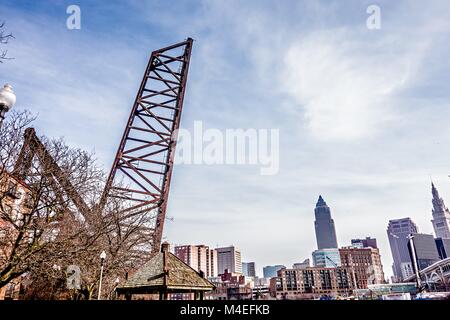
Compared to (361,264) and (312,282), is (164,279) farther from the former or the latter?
(361,264)

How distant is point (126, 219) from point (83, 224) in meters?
6.20

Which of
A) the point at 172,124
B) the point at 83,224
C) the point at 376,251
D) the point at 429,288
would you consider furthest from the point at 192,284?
the point at 376,251

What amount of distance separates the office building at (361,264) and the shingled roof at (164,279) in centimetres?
16976

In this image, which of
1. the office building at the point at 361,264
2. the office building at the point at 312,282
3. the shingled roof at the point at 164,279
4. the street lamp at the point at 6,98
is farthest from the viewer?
the office building at the point at 361,264

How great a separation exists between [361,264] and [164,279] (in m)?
186

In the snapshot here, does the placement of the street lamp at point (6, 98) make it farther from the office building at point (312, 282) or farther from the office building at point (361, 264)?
the office building at point (361, 264)

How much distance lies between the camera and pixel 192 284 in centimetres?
1252

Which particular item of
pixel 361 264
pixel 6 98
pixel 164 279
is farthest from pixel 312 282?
pixel 6 98

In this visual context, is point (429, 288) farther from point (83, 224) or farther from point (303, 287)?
point (83, 224)

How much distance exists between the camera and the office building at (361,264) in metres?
164

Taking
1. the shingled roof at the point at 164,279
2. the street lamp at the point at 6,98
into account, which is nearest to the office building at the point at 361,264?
the shingled roof at the point at 164,279

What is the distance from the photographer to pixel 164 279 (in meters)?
A: 11.9

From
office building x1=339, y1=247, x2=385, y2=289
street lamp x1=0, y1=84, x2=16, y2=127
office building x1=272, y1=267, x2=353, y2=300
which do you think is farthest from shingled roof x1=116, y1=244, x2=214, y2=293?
office building x1=339, y1=247, x2=385, y2=289

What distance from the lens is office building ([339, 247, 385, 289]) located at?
164m
